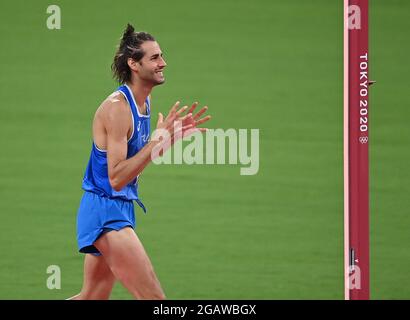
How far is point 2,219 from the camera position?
403 inches

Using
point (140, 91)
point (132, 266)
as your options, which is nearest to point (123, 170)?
point (132, 266)

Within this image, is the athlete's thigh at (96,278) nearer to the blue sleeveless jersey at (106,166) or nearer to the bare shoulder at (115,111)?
the blue sleeveless jersey at (106,166)

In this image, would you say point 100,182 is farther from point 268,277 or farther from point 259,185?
point 259,185

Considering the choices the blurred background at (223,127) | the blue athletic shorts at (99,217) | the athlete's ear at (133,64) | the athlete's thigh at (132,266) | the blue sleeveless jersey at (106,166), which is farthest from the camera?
the blurred background at (223,127)

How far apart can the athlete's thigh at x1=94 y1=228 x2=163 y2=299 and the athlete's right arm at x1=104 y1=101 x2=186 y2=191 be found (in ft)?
1.17

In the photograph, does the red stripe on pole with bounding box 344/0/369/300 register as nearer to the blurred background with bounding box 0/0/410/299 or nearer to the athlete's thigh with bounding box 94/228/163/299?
the athlete's thigh with bounding box 94/228/163/299

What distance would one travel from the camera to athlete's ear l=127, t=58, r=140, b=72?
7.18m

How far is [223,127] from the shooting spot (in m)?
11.8

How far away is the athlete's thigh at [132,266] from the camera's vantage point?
6.61m

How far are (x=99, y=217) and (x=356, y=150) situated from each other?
1.75 meters

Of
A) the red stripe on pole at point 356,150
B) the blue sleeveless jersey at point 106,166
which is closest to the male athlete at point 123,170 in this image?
the blue sleeveless jersey at point 106,166

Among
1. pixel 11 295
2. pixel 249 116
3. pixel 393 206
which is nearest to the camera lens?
pixel 11 295

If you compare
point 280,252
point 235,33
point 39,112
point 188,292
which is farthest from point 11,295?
point 235,33

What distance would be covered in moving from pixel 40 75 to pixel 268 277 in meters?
4.95
